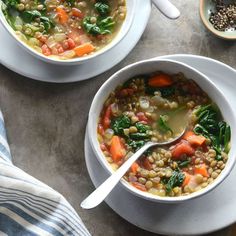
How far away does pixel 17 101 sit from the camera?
4.18 metres

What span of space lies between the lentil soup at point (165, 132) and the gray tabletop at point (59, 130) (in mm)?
294

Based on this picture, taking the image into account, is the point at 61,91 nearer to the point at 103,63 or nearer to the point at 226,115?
the point at 103,63

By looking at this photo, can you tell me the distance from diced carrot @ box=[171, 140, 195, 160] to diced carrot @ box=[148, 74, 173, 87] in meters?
0.34

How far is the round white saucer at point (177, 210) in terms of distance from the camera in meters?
3.93

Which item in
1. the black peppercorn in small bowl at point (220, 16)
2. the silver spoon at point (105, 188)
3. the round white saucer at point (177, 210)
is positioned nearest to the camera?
the silver spoon at point (105, 188)

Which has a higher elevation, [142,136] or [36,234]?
[142,136]

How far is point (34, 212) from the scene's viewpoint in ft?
12.7

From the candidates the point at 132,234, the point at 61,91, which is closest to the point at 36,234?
the point at 132,234

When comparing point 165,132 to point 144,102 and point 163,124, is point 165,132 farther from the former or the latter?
point 144,102

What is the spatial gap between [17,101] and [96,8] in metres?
0.69

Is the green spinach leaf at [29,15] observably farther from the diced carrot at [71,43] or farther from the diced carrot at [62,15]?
the diced carrot at [71,43]

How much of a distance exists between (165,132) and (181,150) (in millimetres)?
131

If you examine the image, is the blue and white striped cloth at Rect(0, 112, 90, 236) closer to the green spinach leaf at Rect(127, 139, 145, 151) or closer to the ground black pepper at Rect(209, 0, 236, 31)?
the green spinach leaf at Rect(127, 139, 145, 151)

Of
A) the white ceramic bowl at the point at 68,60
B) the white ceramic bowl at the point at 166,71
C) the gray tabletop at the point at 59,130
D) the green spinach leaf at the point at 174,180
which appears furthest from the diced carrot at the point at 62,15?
the green spinach leaf at the point at 174,180
